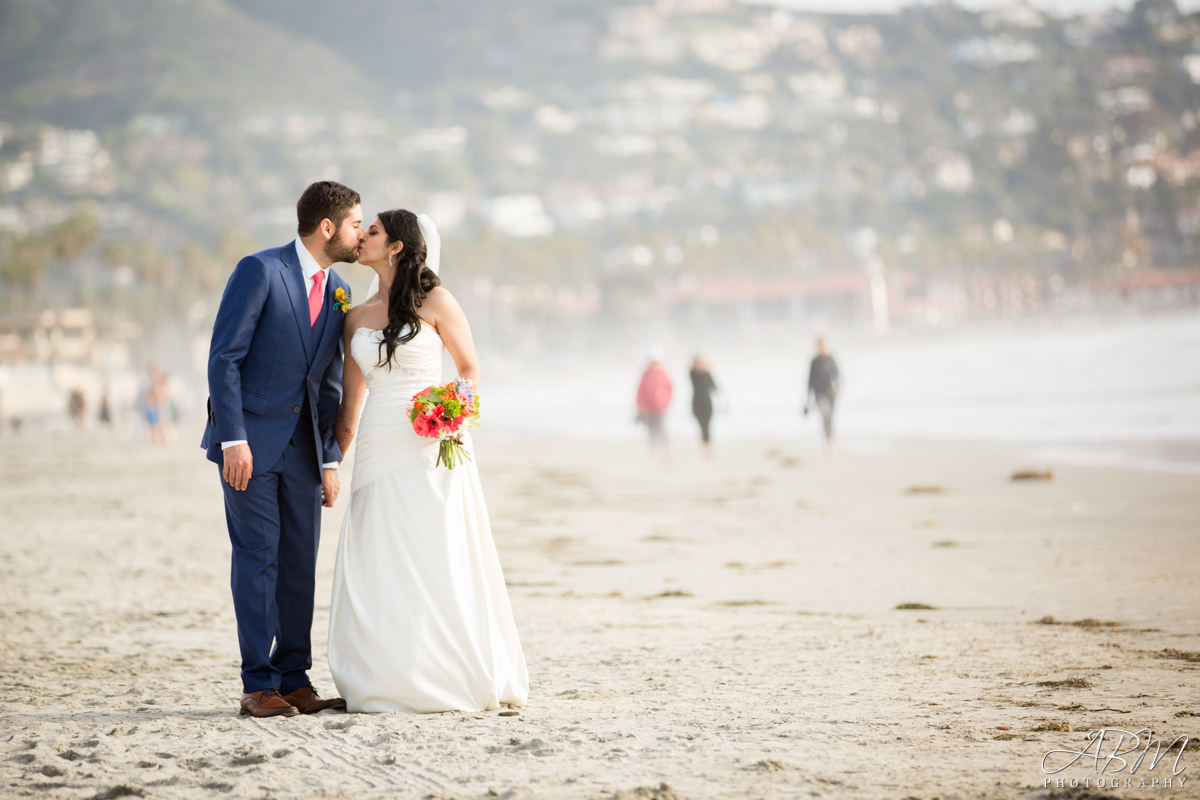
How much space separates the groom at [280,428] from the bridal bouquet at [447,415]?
38cm

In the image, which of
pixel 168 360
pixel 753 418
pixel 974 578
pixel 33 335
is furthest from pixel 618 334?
pixel 974 578

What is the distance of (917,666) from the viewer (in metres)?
5.00

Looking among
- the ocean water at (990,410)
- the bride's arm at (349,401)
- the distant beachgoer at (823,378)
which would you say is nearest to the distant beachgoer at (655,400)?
the ocean water at (990,410)

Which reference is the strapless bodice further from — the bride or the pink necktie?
the pink necktie

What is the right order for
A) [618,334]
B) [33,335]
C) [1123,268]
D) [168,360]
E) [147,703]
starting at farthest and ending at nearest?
1. [1123,268]
2. [618,334]
3. [168,360]
4. [33,335]
5. [147,703]

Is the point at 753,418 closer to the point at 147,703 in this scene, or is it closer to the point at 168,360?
the point at 147,703

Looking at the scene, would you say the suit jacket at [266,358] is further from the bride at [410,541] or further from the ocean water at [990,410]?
the ocean water at [990,410]

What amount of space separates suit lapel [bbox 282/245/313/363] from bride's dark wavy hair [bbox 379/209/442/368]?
0.26 meters

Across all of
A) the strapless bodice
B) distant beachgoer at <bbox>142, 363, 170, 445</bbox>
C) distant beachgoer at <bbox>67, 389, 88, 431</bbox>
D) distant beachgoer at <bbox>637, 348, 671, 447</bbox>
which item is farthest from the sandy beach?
distant beachgoer at <bbox>67, 389, 88, 431</bbox>

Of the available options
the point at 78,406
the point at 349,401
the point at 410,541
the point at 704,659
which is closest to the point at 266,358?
the point at 349,401

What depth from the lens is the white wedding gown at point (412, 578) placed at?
4.36 m

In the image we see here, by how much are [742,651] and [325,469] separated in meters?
1.99

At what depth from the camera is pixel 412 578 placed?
4391 mm

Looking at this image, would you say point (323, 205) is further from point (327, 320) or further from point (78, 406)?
point (78, 406)
